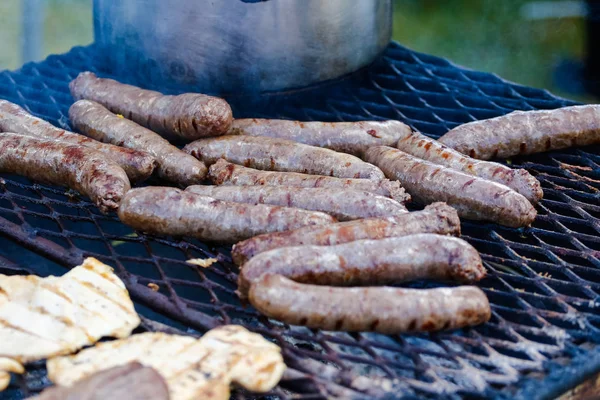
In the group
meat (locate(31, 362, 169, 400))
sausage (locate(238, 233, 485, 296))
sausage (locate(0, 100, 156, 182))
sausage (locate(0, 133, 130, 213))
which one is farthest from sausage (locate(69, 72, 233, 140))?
meat (locate(31, 362, 169, 400))

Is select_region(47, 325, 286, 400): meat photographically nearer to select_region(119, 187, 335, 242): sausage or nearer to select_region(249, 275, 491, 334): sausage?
select_region(249, 275, 491, 334): sausage

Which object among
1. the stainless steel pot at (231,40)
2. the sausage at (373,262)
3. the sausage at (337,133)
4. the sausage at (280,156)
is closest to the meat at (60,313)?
the sausage at (373,262)

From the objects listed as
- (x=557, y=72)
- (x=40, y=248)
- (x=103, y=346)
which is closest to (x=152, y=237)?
(x=40, y=248)

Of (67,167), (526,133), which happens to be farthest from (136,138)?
(526,133)

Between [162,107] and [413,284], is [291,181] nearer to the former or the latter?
[413,284]

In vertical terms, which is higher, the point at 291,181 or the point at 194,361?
the point at 291,181

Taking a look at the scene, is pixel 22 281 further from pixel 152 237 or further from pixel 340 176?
pixel 340 176
